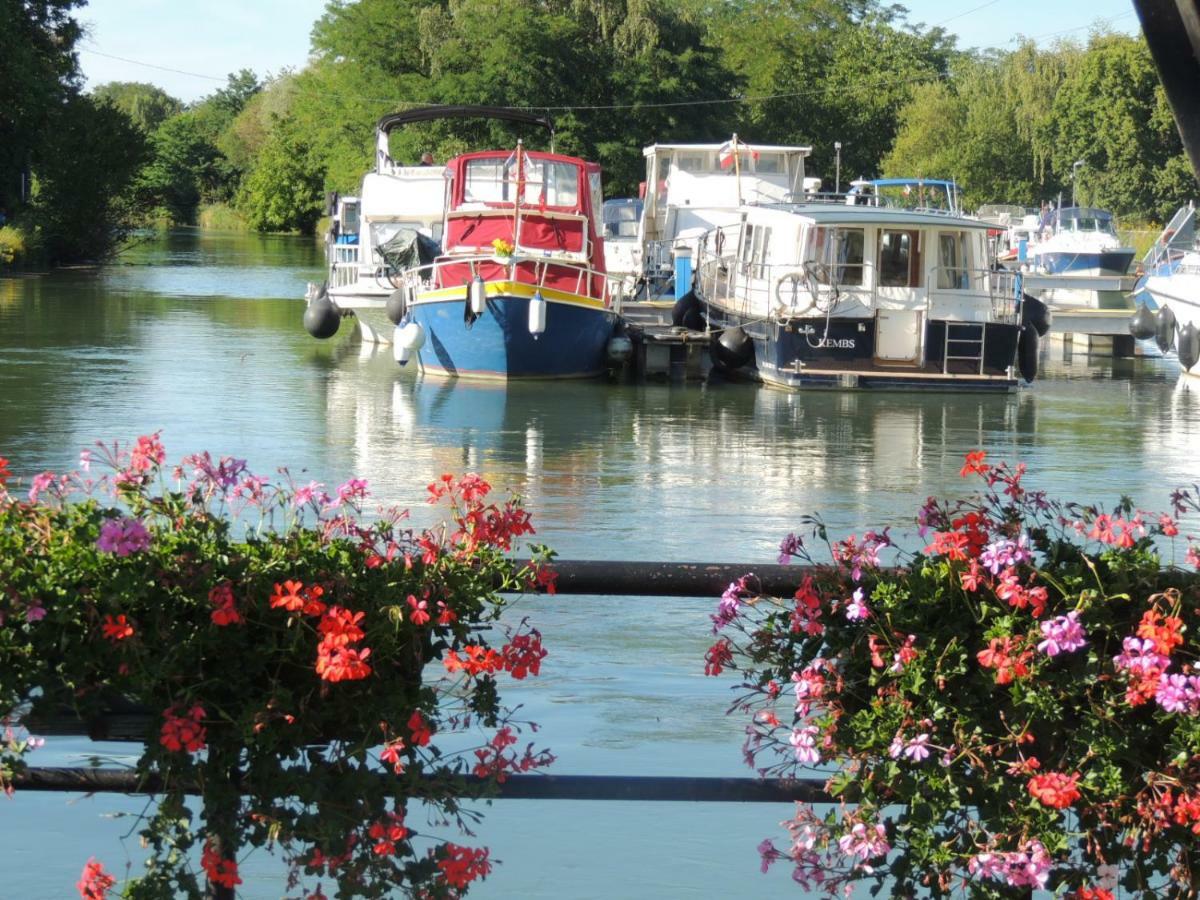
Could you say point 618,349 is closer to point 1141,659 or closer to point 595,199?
point 595,199

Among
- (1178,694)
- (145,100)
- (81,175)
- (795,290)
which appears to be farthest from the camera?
(145,100)

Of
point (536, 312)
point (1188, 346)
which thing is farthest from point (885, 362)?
point (1188, 346)

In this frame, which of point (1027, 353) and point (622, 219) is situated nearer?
point (1027, 353)

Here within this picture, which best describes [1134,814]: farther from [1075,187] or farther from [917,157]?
[917,157]

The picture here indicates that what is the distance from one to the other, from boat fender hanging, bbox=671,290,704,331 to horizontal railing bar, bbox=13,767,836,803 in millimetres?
26520

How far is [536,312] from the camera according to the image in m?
25.9

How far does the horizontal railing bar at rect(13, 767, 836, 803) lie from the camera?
3398mm

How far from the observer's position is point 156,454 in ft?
11.6

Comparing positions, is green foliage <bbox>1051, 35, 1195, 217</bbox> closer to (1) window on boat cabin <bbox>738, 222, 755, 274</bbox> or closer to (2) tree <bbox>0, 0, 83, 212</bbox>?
(2) tree <bbox>0, 0, 83, 212</bbox>

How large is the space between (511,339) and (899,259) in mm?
5839

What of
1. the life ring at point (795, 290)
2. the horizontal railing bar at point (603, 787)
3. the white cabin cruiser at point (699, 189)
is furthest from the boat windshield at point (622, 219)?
the horizontal railing bar at point (603, 787)

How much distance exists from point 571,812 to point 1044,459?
14.6 metres

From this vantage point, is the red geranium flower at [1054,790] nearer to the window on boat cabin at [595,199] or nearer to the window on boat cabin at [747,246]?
the window on boat cabin at [595,199]

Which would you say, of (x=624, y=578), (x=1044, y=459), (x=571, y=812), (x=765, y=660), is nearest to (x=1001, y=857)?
(x=765, y=660)
